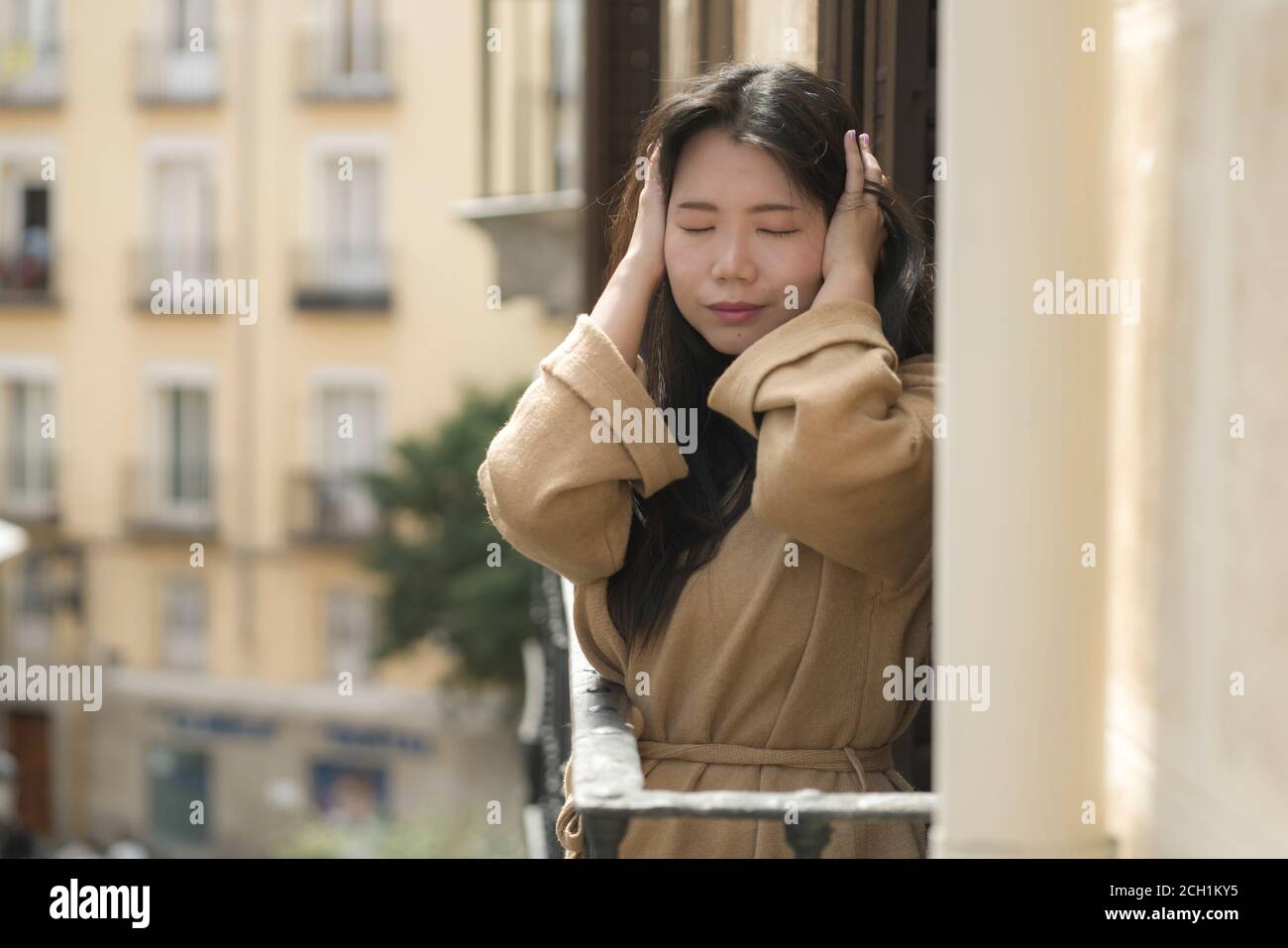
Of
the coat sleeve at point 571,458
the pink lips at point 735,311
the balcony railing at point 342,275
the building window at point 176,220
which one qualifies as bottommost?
the coat sleeve at point 571,458

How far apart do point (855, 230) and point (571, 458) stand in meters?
0.40

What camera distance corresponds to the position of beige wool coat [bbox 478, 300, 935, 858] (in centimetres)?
177

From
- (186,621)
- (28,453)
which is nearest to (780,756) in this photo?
(186,621)

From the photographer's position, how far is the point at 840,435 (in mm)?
1612

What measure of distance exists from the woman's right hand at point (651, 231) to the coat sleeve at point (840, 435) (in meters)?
0.25

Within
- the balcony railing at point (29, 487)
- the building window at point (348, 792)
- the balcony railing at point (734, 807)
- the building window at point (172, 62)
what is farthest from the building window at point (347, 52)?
the balcony railing at point (734, 807)

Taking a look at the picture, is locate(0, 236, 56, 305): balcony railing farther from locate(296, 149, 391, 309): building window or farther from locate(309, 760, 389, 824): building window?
locate(309, 760, 389, 824): building window

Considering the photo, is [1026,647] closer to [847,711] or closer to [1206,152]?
[1206,152]

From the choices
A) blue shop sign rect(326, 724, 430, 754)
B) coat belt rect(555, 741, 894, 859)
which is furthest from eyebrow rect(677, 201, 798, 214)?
blue shop sign rect(326, 724, 430, 754)

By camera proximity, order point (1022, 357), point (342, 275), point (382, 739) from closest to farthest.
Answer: point (1022, 357) < point (382, 739) < point (342, 275)

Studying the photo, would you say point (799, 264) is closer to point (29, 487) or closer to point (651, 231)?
point (651, 231)

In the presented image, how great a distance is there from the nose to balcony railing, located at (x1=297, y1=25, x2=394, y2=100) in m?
20.3

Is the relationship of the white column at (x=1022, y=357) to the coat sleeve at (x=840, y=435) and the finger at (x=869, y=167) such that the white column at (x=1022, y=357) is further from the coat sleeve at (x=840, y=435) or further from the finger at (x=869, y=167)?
the finger at (x=869, y=167)

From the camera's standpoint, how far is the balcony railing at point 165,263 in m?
22.2
